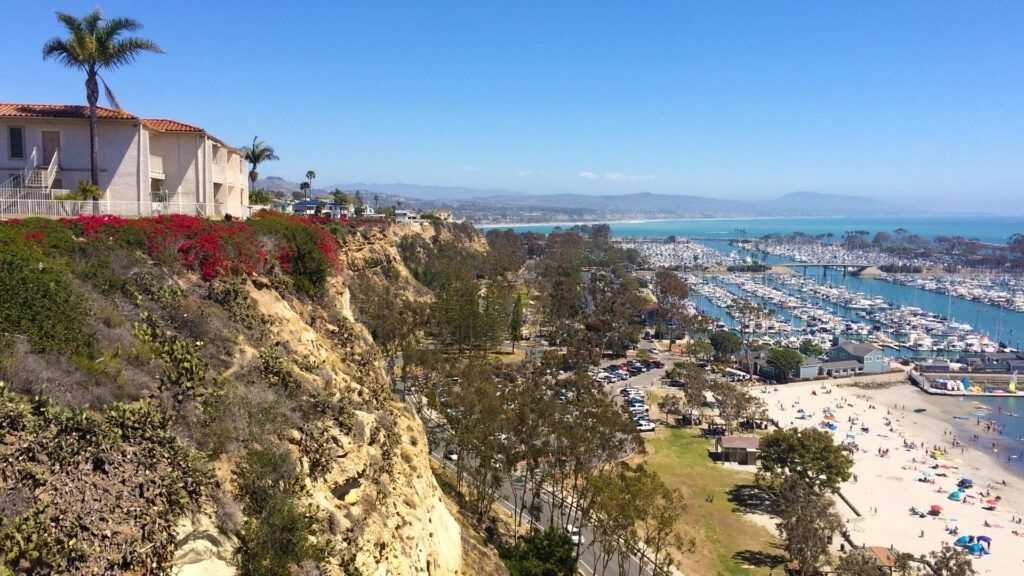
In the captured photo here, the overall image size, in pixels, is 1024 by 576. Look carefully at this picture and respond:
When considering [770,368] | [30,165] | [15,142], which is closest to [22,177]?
[30,165]

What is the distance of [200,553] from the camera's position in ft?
28.9

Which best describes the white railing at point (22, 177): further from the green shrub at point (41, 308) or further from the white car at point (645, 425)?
the white car at point (645, 425)

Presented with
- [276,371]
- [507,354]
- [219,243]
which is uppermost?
[219,243]

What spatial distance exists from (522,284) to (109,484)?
8964 cm

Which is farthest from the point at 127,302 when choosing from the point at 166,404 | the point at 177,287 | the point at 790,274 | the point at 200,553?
the point at 790,274

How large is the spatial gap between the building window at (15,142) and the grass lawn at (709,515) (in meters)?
27.3

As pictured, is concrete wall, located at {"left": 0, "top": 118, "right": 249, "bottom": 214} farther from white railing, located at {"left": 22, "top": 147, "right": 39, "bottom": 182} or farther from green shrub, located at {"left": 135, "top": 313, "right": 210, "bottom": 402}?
green shrub, located at {"left": 135, "top": 313, "right": 210, "bottom": 402}

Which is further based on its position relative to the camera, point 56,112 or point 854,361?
point 854,361

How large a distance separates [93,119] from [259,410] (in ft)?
42.3

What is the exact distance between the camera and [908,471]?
137ft

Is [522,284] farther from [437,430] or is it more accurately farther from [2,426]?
[2,426]

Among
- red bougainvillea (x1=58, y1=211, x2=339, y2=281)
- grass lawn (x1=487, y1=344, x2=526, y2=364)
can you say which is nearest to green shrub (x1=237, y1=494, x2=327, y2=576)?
red bougainvillea (x1=58, y1=211, x2=339, y2=281)

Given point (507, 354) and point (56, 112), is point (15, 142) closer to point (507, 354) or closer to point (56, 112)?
point (56, 112)

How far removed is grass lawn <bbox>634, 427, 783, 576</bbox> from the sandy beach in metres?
5.88
